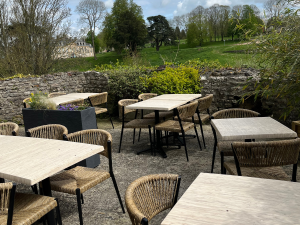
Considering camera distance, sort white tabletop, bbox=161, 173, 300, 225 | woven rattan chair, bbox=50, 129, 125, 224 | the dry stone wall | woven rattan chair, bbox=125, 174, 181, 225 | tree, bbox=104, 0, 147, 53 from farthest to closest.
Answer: tree, bbox=104, 0, 147, 53
the dry stone wall
woven rattan chair, bbox=50, 129, 125, 224
woven rattan chair, bbox=125, 174, 181, 225
white tabletop, bbox=161, 173, 300, 225

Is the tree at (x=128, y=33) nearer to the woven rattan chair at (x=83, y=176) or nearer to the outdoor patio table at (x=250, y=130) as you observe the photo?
the outdoor patio table at (x=250, y=130)

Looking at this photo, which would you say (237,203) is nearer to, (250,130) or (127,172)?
(250,130)

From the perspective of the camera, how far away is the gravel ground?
2.76 m

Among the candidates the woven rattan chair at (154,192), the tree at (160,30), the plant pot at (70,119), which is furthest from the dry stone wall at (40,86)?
the tree at (160,30)

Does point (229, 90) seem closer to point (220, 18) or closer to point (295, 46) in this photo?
point (295, 46)

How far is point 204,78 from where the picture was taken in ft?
20.6

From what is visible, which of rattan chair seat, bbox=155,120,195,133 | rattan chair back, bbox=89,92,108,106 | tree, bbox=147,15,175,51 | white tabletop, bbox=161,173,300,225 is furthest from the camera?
tree, bbox=147,15,175,51

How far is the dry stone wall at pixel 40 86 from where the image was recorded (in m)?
7.08

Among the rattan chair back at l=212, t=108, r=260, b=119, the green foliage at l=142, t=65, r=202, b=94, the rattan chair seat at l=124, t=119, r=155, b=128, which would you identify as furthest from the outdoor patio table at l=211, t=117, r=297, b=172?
the green foliage at l=142, t=65, r=202, b=94

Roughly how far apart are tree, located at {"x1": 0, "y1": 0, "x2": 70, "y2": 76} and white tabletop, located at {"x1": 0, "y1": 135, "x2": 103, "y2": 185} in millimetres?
8004

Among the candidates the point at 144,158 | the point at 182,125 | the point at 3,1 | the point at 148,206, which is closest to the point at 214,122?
the point at 182,125

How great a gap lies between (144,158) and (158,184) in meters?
2.63

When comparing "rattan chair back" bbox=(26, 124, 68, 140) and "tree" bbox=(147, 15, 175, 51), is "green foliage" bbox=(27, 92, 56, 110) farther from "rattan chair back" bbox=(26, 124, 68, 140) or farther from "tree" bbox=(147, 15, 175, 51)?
"tree" bbox=(147, 15, 175, 51)

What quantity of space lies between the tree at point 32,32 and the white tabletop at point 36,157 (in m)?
8.00
